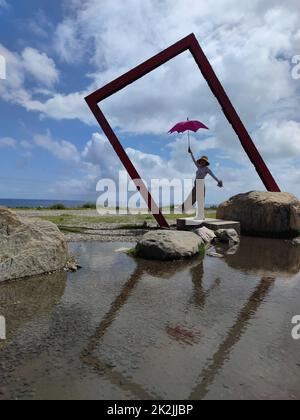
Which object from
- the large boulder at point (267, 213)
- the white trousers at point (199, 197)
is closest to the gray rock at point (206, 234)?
the white trousers at point (199, 197)

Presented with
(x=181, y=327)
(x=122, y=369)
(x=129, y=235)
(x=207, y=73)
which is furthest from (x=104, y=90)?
(x=122, y=369)

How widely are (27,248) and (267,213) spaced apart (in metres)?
10.6

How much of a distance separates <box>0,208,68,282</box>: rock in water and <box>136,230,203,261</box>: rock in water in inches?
89.2

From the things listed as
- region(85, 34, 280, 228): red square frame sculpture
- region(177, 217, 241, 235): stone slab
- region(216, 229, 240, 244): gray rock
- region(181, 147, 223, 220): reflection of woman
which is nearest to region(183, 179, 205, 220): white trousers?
region(181, 147, 223, 220): reflection of woman

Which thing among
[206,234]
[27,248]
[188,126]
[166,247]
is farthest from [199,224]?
[27,248]

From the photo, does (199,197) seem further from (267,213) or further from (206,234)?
(206,234)

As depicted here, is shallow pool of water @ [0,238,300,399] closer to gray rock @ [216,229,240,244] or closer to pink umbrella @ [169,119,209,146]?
gray rock @ [216,229,240,244]

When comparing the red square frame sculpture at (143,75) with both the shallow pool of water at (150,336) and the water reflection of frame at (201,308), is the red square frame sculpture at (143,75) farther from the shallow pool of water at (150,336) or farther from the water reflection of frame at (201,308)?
the shallow pool of water at (150,336)

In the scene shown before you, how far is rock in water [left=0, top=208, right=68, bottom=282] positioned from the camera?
746 cm

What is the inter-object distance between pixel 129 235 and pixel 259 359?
10.2 m

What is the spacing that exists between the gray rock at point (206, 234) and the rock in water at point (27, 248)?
5.80 m

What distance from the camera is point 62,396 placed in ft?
11.2

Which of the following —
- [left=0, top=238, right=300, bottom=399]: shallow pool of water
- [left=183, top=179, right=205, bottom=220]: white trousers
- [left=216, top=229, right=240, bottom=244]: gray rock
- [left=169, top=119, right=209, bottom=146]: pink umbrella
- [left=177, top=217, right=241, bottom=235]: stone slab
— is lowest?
[left=0, top=238, right=300, bottom=399]: shallow pool of water
